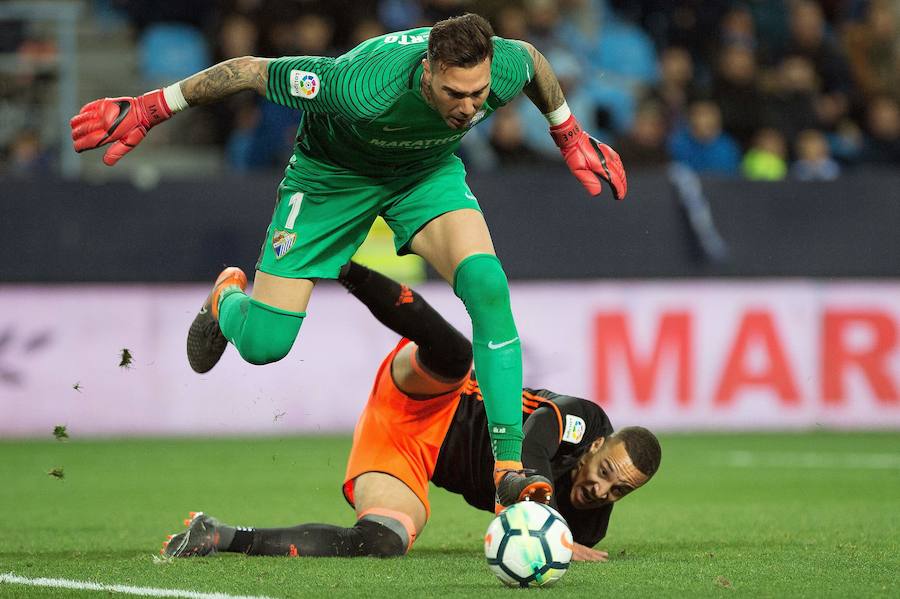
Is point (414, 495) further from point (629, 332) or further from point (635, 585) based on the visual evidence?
point (629, 332)

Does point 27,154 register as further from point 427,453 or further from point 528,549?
point 528,549

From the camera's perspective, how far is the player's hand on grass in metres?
5.83

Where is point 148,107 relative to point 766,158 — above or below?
above

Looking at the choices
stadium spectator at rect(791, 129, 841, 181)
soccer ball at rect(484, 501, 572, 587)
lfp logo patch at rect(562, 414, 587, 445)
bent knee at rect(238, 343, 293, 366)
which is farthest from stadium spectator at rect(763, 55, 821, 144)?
soccer ball at rect(484, 501, 572, 587)

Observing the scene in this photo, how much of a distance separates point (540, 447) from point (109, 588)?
1702 millimetres

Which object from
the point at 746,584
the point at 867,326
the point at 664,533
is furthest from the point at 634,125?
the point at 746,584

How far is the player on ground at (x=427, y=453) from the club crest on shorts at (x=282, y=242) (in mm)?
383

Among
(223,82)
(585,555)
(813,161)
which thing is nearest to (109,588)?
(585,555)

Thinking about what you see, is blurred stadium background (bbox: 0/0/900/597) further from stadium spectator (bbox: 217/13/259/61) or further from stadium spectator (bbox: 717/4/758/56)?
stadium spectator (bbox: 717/4/758/56)

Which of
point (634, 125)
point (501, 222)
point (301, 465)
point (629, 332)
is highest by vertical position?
point (634, 125)

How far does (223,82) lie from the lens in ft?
18.9

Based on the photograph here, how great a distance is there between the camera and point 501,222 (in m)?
11.9

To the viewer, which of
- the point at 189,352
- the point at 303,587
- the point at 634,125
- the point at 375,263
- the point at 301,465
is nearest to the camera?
the point at 303,587

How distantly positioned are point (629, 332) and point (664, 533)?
5003mm
